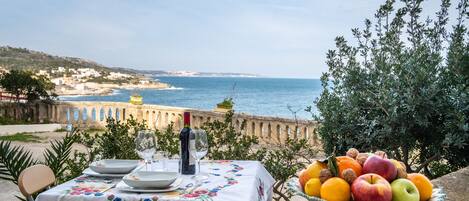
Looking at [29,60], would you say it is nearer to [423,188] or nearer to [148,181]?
[148,181]

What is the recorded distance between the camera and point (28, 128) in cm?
1234

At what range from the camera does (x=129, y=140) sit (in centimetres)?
396

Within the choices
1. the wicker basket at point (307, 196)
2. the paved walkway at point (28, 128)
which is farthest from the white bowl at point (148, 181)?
the paved walkway at point (28, 128)

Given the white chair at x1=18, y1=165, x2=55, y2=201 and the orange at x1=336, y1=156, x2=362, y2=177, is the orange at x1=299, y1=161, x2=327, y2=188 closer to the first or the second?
the orange at x1=336, y1=156, x2=362, y2=177

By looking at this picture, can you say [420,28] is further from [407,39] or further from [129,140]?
[129,140]

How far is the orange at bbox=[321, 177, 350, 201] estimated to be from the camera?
1.31 metres

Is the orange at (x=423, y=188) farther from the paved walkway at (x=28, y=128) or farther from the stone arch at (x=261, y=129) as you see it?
the paved walkway at (x=28, y=128)

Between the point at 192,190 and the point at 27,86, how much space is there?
516 inches

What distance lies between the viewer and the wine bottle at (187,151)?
7.58 ft

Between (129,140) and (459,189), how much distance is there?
245 centimetres

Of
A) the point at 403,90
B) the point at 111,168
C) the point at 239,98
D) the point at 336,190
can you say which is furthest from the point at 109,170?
the point at 239,98

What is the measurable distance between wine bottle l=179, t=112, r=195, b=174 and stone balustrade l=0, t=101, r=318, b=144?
15.6ft

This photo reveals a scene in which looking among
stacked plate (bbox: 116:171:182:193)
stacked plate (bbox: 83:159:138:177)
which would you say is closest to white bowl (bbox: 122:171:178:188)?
stacked plate (bbox: 116:171:182:193)

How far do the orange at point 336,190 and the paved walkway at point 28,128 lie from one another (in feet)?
38.6
